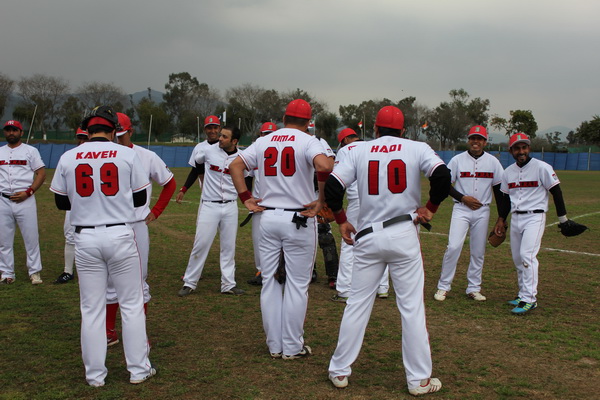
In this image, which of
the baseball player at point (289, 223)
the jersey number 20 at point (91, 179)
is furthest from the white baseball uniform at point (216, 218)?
the jersey number 20 at point (91, 179)

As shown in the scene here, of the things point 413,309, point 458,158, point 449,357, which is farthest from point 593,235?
point 413,309

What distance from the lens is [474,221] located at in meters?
7.38

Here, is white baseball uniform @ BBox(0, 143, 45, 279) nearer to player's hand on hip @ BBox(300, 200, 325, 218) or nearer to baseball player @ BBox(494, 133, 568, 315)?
player's hand on hip @ BBox(300, 200, 325, 218)

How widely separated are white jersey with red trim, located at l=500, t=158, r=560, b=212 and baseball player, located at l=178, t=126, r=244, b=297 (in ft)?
13.0

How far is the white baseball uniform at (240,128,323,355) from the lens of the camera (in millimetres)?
5051

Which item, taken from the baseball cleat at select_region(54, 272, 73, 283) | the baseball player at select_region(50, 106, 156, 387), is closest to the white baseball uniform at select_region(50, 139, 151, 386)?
the baseball player at select_region(50, 106, 156, 387)

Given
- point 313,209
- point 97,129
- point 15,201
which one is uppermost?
point 97,129

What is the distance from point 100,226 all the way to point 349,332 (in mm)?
2265

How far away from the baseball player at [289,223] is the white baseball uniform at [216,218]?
98.0 inches

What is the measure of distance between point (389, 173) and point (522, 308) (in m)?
3.45

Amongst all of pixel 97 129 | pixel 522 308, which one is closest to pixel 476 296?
pixel 522 308

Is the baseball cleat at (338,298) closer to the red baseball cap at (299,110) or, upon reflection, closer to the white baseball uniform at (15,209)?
the red baseball cap at (299,110)

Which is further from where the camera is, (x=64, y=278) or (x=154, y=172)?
(x=64, y=278)

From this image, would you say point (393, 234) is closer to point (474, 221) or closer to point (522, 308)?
point (522, 308)
